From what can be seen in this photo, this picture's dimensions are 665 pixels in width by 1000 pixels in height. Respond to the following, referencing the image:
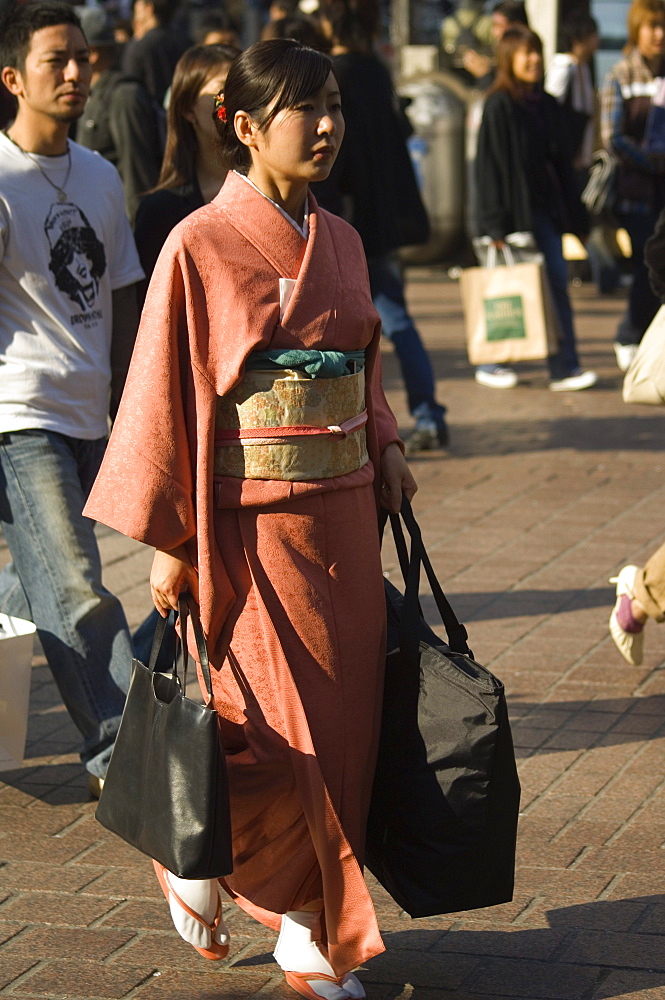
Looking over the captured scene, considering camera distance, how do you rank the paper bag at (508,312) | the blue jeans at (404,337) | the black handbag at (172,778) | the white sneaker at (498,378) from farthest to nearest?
1. the white sneaker at (498,378)
2. the paper bag at (508,312)
3. the blue jeans at (404,337)
4. the black handbag at (172,778)

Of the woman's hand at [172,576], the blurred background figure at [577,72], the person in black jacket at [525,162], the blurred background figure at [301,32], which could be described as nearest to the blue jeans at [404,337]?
the blurred background figure at [301,32]

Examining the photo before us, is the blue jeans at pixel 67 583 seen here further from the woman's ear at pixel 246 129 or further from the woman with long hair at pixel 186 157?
the woman's ear at pixel 246 129

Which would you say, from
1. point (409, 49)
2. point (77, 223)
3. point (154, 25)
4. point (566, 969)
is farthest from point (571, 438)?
point (409, 49)

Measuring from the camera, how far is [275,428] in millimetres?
3004

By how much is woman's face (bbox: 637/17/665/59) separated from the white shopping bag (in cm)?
697

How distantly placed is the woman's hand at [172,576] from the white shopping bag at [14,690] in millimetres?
1016

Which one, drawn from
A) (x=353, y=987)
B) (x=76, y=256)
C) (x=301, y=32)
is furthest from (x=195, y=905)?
(x=301, y=32)

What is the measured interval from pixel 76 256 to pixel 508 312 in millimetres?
5068

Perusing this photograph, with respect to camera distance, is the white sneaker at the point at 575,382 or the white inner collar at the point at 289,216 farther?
the white sneaker at the point at 575,382

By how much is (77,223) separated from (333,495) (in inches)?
58.0

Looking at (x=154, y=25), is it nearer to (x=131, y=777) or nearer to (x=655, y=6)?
(x=655, y=6)

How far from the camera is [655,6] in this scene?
963 cm

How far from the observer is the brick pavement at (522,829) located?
10.5ft

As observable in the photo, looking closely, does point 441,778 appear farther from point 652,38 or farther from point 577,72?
point 577,72
